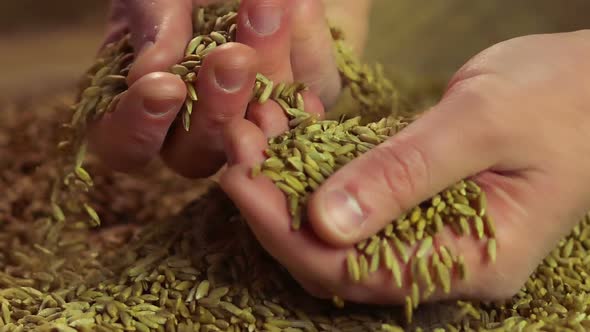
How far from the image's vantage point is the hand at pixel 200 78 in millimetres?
1021

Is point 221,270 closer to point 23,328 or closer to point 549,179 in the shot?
point 23,328

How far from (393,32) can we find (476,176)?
43.6 inches

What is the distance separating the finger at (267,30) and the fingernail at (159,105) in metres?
0.14

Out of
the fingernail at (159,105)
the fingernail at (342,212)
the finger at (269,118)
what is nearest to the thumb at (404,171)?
the fingernail at (342,212)

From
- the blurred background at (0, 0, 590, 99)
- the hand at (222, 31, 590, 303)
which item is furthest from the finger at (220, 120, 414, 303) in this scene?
the blurred background at (0, 0, 590, 99)

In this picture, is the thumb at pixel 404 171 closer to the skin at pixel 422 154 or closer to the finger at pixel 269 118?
the skin at pixel 422 154

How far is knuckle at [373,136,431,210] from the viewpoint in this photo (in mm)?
887

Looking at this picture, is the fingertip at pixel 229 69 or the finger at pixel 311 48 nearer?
the fingertip at pixel 229 69

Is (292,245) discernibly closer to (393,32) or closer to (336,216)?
(336,216)

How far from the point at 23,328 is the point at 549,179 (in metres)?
0.75

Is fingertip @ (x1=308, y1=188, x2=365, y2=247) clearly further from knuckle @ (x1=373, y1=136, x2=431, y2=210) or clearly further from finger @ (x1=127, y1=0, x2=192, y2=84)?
finger @ (x1=127, y1=0, x2=192, y2=84)

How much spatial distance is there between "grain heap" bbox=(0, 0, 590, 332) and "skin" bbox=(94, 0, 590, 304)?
0.09ft

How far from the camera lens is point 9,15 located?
Result: 2504 mm

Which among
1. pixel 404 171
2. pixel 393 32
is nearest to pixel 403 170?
pixel 404 171
